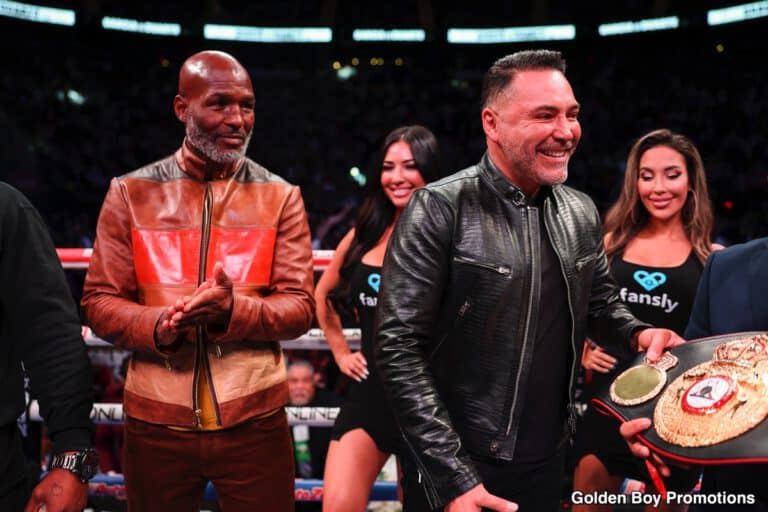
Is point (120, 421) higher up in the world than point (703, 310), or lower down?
lower down

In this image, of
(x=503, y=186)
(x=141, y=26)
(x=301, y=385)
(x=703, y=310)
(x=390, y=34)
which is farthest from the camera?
(x=390, y=34)

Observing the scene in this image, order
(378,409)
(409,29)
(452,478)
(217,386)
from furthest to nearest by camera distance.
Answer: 1. (409,29)
2. (378,409)
3. (217,386)
4. (452,478)

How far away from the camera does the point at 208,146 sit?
1.70 metres

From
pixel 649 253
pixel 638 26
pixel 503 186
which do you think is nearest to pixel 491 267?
pixel 503 186

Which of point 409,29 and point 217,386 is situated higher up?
point 409,29

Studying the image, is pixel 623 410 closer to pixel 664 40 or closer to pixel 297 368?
pixel 297 368

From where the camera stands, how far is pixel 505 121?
1444mm

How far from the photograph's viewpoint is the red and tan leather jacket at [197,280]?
5.28 ft

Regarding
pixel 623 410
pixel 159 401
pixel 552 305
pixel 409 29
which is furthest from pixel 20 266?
pixel 409 29

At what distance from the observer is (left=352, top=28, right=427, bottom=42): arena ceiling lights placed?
13820 millimetres

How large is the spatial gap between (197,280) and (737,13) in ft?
40.5

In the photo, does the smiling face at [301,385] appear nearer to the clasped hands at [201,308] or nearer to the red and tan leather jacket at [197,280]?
the red and tan leather jacket at [197,280]

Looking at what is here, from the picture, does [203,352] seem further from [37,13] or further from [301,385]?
[37,13]

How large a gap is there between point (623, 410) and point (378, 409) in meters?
1.08
